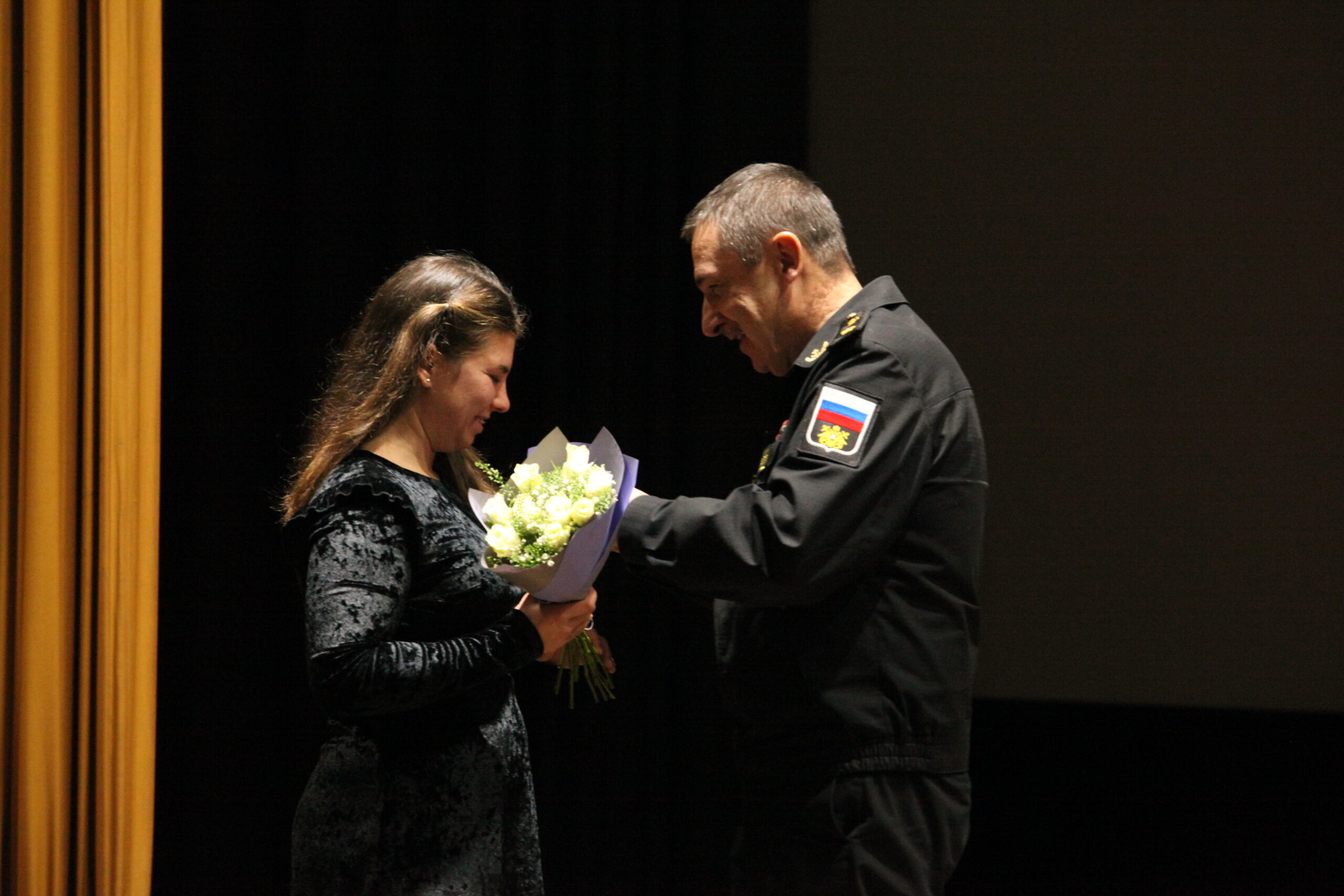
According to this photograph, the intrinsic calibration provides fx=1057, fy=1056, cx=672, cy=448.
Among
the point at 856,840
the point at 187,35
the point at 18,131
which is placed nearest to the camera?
the point at 856,840

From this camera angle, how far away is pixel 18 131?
2.69 metres

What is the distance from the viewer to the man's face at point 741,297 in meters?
1.93

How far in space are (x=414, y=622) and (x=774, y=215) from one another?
3.10 feet

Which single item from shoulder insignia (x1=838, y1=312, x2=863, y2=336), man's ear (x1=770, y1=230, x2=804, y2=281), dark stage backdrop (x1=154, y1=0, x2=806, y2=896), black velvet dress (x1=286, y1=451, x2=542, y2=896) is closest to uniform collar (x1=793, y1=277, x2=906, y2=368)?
shoulder insignia (x1=838, y1=312, x2=863, y2=336)

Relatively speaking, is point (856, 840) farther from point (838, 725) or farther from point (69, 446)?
point (69, 446)

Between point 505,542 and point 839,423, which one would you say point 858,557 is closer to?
point 839,423

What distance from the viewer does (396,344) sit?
1881mm

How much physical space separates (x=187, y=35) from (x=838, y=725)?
261 cm

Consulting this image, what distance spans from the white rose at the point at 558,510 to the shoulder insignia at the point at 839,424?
0.38 metres

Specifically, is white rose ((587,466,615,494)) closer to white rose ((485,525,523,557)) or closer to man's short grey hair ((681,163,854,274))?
white rose ((485,525,523,557))

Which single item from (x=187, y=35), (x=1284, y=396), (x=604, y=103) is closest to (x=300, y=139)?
(x=187, y=35)

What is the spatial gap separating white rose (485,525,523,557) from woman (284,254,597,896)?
134 mm

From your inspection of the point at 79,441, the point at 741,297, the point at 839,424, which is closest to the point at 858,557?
the point at 839,424

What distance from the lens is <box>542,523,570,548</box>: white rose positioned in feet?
5.41
